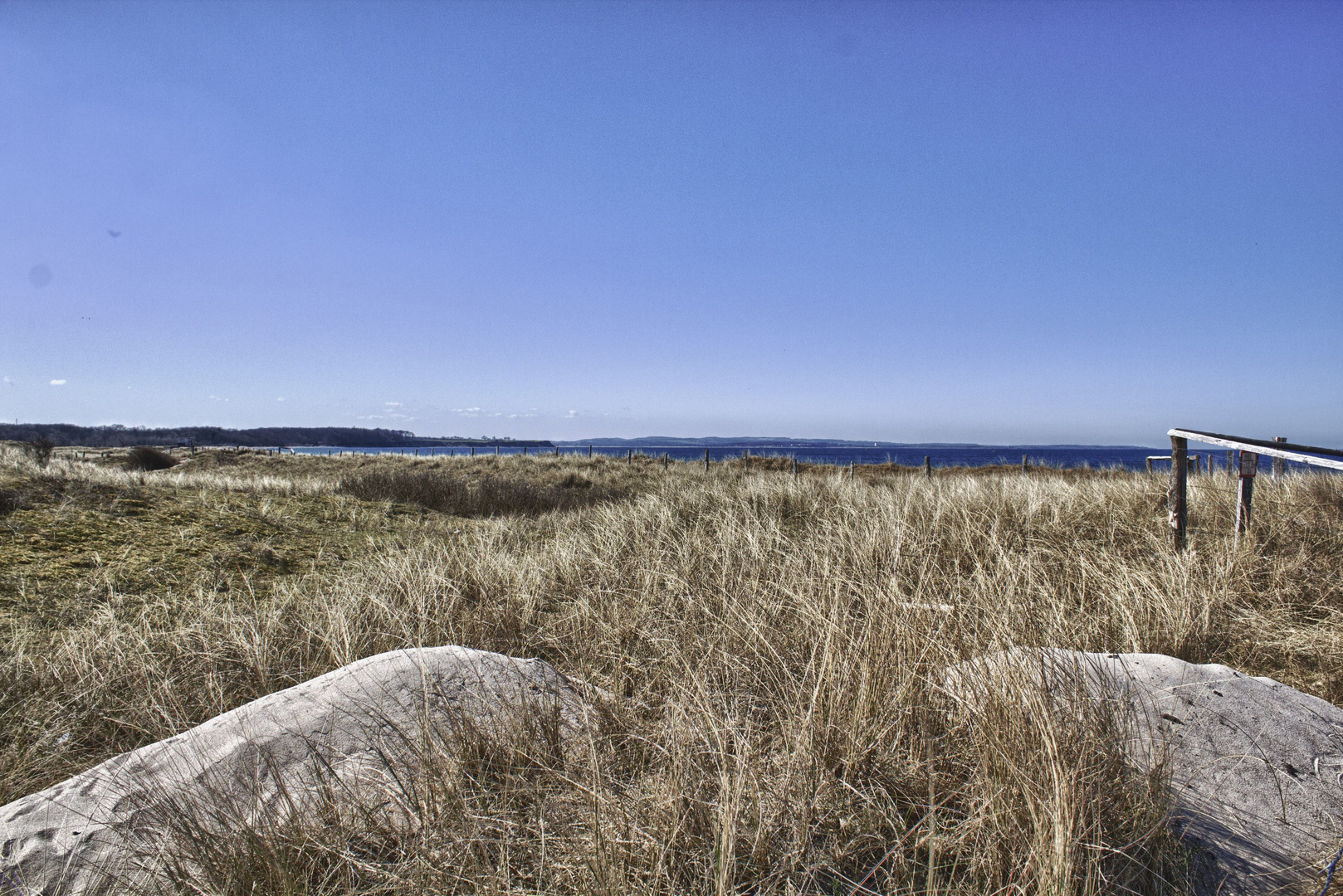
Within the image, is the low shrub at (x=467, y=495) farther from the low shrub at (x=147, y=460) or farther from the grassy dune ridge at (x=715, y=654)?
the low shrub at (x=147, y=460)

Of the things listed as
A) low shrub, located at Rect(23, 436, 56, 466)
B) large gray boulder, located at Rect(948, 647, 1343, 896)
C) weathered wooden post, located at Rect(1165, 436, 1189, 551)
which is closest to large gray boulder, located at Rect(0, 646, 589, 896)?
large gray boulder, located at Rect(948, 647, 1343, 896)

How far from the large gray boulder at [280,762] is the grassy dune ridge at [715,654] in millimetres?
135

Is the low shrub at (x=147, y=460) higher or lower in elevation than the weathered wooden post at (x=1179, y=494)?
lower

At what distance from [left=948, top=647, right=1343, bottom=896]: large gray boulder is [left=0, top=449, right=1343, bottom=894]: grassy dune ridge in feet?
0.48

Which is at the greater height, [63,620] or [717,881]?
[717,881]

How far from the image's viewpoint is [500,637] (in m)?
4.31

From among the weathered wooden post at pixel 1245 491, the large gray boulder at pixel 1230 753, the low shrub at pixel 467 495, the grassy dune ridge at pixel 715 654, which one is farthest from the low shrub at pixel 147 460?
the weathered wooden post at pixel 1245 491

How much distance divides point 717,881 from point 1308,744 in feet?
7.93

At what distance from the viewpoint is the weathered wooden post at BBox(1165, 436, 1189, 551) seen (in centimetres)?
533

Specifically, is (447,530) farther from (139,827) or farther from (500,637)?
(139,827)

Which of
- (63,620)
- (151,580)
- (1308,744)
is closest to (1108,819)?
(1308,744)

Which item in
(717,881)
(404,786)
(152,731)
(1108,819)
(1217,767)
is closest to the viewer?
(717,881)

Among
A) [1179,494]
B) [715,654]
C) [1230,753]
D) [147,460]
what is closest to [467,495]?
[715,654]

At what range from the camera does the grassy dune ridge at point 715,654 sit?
1.77m
